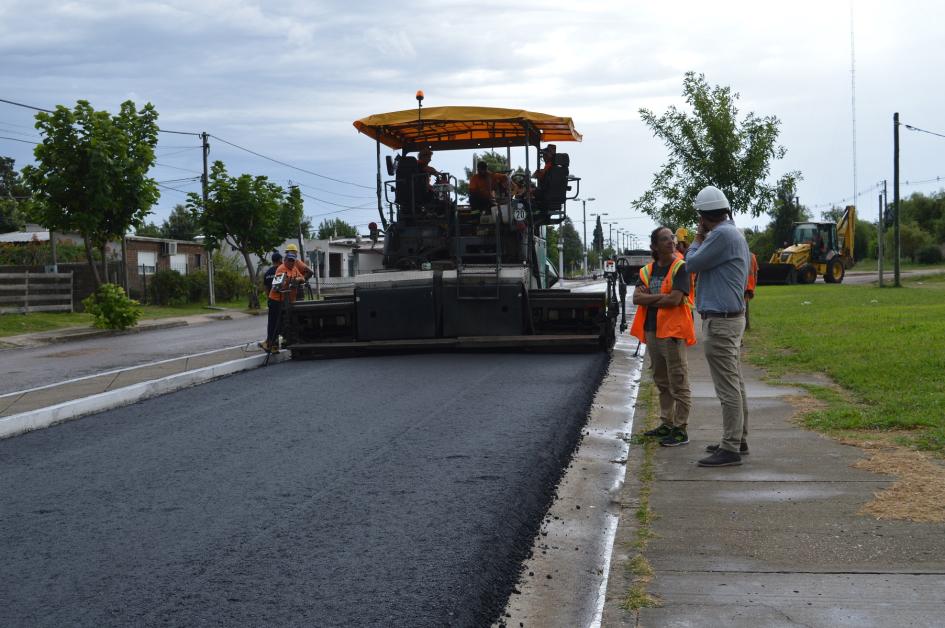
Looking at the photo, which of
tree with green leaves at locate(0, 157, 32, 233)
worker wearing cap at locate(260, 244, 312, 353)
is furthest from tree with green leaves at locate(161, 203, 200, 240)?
worker wearing cap at locate(260, 244, 312, 353)

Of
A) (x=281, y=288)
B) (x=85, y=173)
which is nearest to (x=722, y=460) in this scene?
(x=281, y=288)

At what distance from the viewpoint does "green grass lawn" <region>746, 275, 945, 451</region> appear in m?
8.00

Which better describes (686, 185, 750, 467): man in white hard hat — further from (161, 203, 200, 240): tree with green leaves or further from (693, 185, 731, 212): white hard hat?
(161, 203, 200, 240): tree with green leaves

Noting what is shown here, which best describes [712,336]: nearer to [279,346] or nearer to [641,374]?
[641,374]

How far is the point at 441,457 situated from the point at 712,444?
2.00 metres

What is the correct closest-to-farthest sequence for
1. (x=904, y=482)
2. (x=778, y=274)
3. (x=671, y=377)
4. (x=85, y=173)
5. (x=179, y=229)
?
1. (x=904, y=482)
2. (x=671, y=377)
3. (x=85, y=173)
4. (x=778, y=274)
5. (x=179, y=229)

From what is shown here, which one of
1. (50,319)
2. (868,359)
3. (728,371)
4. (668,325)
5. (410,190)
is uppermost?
(410,190)

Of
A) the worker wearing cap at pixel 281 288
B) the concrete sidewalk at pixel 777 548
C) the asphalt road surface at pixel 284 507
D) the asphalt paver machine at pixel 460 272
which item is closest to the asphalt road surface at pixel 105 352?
the worker wearing cap at pixel 281 288

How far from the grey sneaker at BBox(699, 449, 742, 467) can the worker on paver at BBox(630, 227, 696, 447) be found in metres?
0.89

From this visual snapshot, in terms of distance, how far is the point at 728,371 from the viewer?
6855 mm

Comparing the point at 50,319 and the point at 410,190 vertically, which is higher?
the point at 410,190

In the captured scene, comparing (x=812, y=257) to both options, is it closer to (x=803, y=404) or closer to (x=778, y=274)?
(x=778, y=274)

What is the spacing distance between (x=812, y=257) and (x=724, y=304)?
41.8 meters

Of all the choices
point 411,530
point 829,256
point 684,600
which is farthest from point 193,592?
point 829,256
